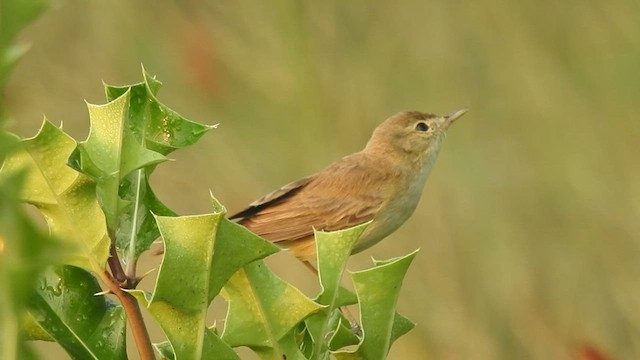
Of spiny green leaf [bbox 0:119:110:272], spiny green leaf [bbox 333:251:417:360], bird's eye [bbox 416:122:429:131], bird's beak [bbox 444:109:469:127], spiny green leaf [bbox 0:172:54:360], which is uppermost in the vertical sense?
spiny green leaf [bbox 0:172:54:360]

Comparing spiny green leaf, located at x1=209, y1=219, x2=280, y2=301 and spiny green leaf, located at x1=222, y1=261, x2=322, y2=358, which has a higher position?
spiny green leaf, located at x1=209, y1=219, x2=280, y2=301

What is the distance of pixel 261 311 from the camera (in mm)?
1103

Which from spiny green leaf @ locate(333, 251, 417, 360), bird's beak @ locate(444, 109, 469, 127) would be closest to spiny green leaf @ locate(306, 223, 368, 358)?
spiny green leaf @ locate(333, 251, 417, 360)

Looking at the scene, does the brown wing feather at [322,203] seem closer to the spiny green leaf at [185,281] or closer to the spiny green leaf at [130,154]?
the spiny green leaf at [130,154]

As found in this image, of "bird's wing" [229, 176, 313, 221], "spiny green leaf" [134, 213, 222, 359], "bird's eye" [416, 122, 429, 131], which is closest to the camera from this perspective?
"spiny green leaf" [134, 213, 222, 359]

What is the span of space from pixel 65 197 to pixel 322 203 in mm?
2944

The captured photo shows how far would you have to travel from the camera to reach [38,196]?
3.31 ft

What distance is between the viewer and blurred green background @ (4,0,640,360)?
397 cm

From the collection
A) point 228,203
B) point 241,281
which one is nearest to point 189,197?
point 228,203

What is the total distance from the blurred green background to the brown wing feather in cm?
18

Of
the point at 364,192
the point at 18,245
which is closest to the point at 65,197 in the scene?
the point at 18,245

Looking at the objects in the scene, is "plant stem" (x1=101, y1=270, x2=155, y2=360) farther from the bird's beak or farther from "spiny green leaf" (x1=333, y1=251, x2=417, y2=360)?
the bird's beak

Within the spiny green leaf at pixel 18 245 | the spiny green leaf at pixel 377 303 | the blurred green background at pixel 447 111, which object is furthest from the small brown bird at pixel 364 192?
the spiny green leaf at pixel 18 245

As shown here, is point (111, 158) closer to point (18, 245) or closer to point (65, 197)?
point (65, 197)
